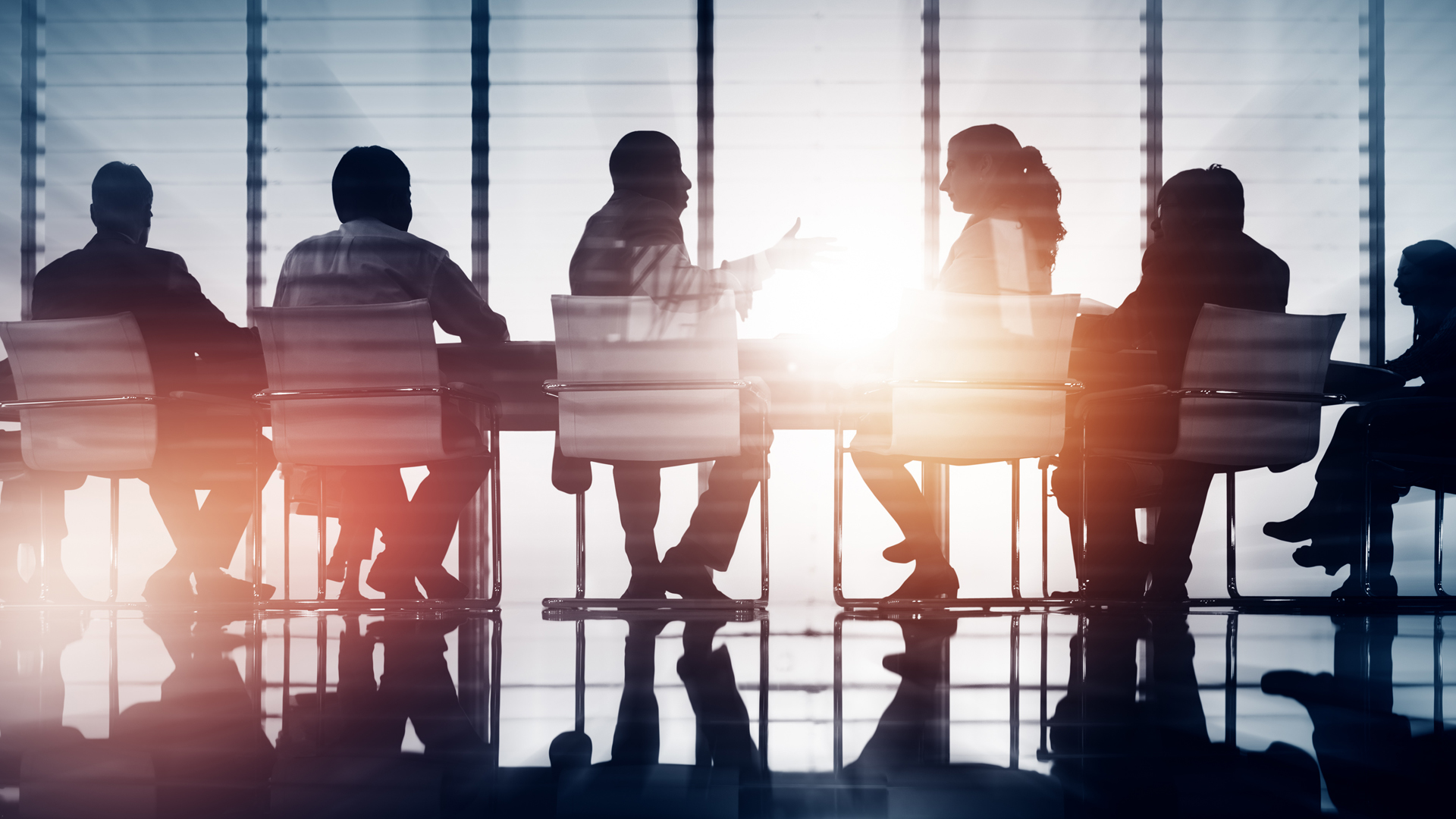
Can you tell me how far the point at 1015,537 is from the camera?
2.24 meters

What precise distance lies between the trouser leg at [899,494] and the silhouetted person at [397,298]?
99 centimetres

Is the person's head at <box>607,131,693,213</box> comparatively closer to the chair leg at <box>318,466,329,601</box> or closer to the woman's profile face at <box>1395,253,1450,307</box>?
the chair leg at <box>318,466,329,601</box>

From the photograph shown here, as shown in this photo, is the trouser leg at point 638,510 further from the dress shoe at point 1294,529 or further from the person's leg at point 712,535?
the dress shoe at point 1294,529

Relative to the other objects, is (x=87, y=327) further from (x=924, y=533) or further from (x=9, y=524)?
(x=924, y=533)

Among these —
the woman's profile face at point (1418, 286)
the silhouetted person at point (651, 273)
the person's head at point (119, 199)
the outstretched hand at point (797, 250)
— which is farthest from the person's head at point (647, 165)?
the woman's profile face at point (1418, 286)

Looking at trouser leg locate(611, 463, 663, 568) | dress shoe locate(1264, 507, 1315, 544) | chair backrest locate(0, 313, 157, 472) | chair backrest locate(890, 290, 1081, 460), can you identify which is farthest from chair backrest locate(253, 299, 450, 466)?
dress shoe locate(1264, 507, 1315, 544)

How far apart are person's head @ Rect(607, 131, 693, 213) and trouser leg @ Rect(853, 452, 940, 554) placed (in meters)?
0.85

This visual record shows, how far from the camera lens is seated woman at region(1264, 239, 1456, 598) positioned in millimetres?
2254

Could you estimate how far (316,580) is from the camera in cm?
226

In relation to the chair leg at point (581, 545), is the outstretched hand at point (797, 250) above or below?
above

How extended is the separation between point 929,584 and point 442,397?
130 centimetres

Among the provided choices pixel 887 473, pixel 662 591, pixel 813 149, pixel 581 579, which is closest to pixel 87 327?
pixel 581 579

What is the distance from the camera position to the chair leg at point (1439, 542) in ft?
7.63

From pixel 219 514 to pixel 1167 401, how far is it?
247 centimetres
